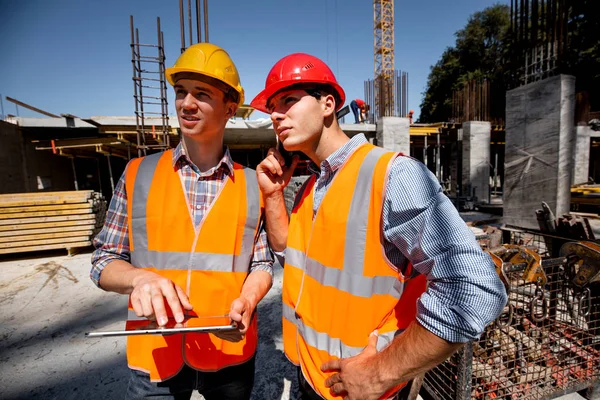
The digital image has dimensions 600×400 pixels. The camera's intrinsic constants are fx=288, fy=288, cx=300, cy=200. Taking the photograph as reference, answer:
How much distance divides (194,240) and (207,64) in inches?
37.8

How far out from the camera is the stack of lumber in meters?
7.07

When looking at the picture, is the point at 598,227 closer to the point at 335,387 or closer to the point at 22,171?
the point at 335,387

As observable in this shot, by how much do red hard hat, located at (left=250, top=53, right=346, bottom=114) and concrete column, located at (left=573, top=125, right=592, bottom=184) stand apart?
20535mm

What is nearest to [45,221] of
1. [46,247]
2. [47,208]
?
[47,208]

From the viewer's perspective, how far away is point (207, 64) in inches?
61.9

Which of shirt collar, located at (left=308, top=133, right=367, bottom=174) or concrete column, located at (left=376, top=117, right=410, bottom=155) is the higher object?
concrete column, located at (left=376, top=117, right=410, bottom=155)

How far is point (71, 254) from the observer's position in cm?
748

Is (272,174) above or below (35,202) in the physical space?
above

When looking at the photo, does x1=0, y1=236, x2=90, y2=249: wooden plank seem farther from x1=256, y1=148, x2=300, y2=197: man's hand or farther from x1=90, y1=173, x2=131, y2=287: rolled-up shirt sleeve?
x1=256, y1=148, x2=300, y2=197: man's hand

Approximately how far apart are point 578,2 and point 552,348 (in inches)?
1409

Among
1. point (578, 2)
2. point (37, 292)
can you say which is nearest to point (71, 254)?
point (37, 292)

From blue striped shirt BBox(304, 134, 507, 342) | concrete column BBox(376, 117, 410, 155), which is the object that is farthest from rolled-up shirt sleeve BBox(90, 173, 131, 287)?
concrete column BBox(376, 117, 410, 155)

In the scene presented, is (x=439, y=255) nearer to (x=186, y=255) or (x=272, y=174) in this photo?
(x=272, y=174)

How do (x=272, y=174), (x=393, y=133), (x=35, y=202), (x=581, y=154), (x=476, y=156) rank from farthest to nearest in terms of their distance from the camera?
1. (x=581, y=154)
2. (x=476, y=156)
3. (x=393, y=133)
4. (x=35, y=202)
5. (x=272, y=174)
